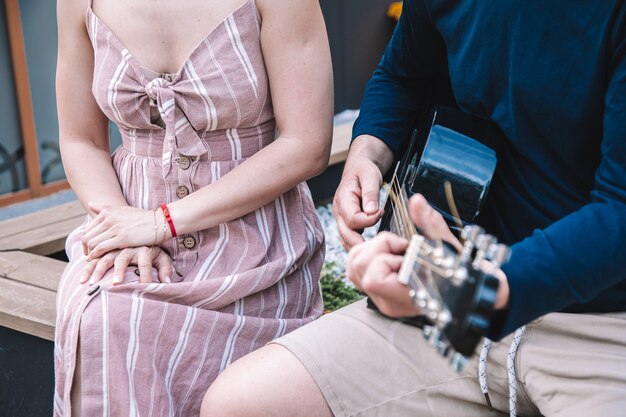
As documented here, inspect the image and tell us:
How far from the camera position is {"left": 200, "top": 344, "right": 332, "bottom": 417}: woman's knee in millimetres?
1685

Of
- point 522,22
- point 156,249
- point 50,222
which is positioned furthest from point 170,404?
point 50,222

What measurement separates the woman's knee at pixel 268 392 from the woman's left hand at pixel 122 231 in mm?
448

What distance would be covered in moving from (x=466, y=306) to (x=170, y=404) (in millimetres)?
971

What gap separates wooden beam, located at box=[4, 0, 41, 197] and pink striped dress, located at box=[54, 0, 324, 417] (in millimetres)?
2733

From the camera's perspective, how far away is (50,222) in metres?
3.31

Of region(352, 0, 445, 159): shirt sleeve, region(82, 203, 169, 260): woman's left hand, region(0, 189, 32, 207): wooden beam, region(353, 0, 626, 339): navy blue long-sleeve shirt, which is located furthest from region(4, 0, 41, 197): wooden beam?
region(353, 0, 626, 339): navy blue long-sleeve shirt

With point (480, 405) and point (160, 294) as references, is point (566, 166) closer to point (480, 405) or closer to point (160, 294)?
point (480, 405)

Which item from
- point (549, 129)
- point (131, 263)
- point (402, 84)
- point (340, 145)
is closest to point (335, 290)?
point (340, 145)

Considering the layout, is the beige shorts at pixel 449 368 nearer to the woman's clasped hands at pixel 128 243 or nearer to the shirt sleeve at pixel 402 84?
the woman's clasped hands at pixel 128 243

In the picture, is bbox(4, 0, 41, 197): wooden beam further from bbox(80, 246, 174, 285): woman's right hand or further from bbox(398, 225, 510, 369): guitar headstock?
bbox(398, 225, 510, 369): guitar headstock

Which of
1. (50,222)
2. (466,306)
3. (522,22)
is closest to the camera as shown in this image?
(466,306)

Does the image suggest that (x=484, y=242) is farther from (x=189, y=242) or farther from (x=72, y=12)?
(x=72, y=12)

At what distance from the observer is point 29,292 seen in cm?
260

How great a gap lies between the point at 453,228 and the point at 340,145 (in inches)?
100.0
